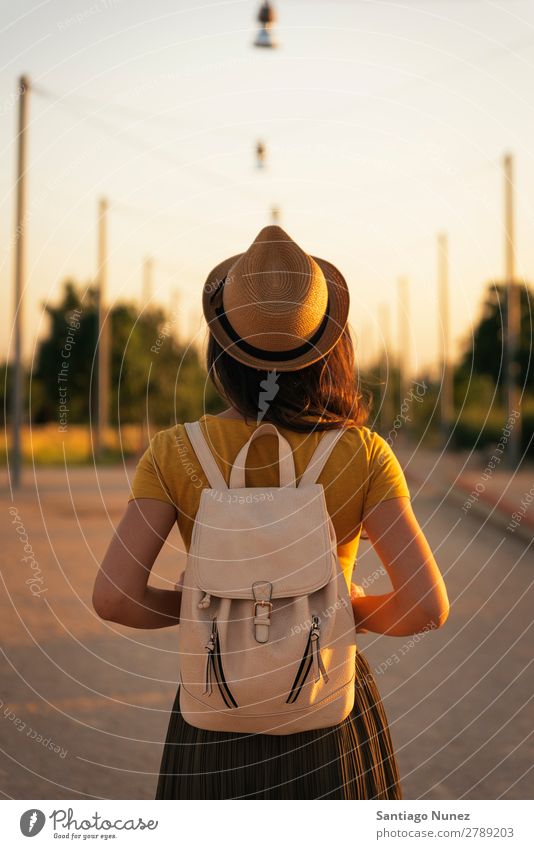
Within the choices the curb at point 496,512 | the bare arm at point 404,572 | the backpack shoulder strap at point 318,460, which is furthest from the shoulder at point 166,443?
the curb at point 496,512

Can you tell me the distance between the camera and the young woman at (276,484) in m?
1.98

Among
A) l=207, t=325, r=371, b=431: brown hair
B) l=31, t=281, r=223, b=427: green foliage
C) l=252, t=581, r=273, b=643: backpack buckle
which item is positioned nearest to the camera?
l=252, t=581, r=273, b=643: backpack buckle

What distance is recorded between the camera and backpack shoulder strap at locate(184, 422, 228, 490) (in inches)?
76.2

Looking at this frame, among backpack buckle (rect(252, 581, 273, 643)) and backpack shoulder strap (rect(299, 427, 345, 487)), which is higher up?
backpack shoulder strap (rect(299, 427, 345, 487))

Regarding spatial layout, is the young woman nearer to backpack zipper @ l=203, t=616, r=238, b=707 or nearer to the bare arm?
the bare arm

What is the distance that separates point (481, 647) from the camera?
6.45 meters

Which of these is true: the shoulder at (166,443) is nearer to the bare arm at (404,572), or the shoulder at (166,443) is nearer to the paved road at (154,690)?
the bare arm at (404,572)

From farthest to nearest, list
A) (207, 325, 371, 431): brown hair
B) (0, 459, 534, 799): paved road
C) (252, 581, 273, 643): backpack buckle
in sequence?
(0, 459, 534, 799): paved road, (207, 325, 371, 431): brown hair, (252, 581, 273, 643): backpack buckle

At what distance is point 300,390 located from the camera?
2082 mm

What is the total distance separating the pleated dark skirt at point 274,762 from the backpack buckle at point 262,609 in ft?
1.00

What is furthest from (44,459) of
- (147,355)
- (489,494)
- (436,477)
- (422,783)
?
(422,783)

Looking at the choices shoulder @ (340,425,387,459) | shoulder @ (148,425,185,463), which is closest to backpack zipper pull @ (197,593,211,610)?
shoulder @ (148,425,185,463)

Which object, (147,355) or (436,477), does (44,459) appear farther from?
(436,477)

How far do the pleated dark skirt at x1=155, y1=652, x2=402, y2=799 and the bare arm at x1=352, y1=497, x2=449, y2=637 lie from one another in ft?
0.60
